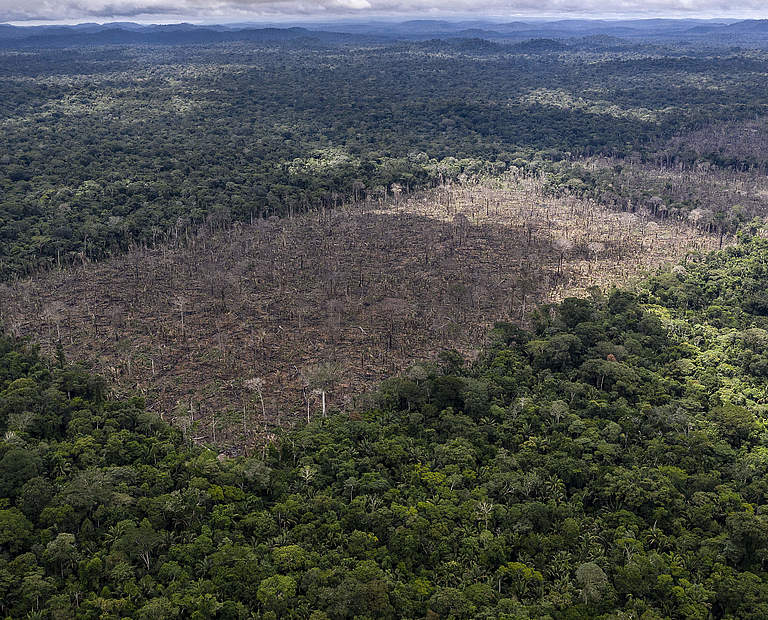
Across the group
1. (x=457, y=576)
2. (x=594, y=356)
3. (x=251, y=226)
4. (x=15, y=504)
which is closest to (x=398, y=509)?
(x=457, y=576)

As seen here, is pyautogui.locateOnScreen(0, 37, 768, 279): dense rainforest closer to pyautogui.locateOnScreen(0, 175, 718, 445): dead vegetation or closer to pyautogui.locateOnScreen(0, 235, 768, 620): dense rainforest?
pyautogui.locateOnScreen(0, 175, 718, 445): dead vegetation

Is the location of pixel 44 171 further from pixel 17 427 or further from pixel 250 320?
pixel 17 427

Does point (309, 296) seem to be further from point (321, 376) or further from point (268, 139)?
point (268, 139)

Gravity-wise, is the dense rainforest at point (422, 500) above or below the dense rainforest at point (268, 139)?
below

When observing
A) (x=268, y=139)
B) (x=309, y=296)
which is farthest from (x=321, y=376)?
(x=268, y=139)

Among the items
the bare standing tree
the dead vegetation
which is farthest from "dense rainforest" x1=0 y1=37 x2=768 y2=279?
the bare standing tree

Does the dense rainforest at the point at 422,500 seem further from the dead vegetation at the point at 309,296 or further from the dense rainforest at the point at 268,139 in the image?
the dense rainforest at the point at 268,139

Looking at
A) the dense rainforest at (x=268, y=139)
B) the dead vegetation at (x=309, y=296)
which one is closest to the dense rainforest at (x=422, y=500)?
the dead vegetation at (x=309, y=296)
